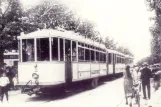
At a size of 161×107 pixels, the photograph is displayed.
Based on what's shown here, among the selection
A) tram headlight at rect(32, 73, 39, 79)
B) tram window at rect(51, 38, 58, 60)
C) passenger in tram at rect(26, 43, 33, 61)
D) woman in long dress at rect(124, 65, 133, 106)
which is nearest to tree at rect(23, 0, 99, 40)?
passenger in tram at rect(26, 43, 33, 61)

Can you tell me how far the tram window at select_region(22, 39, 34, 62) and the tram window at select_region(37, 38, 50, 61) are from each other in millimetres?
333

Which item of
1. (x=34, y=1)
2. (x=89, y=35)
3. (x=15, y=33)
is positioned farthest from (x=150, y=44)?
(x=15, y=33)

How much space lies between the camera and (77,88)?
19.4 m

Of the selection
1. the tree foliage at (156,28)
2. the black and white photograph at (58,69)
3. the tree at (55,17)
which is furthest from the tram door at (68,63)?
the tree foliage at (156,28)

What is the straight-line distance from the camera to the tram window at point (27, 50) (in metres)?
13.7

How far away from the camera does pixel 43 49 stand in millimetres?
13516

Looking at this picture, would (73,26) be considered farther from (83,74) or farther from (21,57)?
(21,57)

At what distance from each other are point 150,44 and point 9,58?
4770 centimetres

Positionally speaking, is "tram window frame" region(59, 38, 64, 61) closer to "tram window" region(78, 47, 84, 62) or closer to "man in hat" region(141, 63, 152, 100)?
"tram window" region(78, 47, 84, 62)

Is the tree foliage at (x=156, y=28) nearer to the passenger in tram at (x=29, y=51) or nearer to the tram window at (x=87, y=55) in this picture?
the tram window at (x=87, y=55)

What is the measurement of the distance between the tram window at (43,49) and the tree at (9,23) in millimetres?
6083

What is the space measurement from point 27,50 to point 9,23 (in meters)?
6.19

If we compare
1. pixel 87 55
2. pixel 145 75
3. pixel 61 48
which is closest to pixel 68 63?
pixel 61 48

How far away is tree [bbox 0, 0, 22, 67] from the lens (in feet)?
63.1
